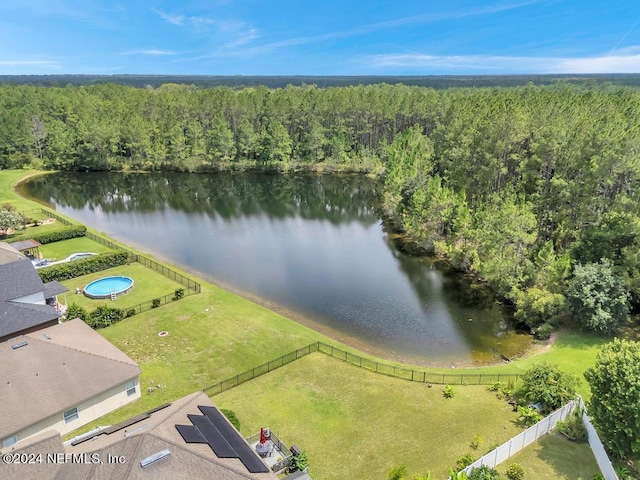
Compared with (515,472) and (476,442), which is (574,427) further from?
(476,442)

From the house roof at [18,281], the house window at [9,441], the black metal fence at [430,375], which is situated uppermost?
the house roof at [18,281]

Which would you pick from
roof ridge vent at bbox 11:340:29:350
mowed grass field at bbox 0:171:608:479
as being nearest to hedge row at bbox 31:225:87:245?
mowed grass field at bbox 0:171:608:479

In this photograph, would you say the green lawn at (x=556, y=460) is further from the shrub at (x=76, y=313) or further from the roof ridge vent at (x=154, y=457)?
the shrub at (x=76, y=313)

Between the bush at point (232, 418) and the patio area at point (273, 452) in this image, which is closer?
the patio area at point (273, 452)

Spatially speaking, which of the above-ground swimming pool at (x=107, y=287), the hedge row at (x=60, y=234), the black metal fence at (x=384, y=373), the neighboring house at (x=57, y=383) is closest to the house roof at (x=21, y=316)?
the neighboring house at (x=57, y=383)

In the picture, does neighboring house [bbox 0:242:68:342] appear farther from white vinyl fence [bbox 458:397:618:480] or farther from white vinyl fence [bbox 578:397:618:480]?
white vinyl fence [bbox 578:397:618:480]

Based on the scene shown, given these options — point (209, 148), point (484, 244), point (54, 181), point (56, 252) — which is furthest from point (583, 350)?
point (54, 181)
